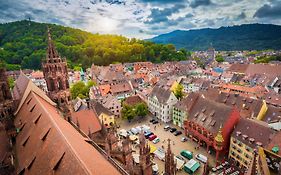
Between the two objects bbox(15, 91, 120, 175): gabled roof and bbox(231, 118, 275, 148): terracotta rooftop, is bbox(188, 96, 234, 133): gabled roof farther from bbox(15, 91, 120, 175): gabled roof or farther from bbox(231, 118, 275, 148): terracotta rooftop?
bbox(15, 91, 120, 175): gabled roof

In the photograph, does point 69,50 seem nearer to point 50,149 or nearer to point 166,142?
point 166,142

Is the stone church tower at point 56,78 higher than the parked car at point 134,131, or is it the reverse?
the stone church tower at point 56,78

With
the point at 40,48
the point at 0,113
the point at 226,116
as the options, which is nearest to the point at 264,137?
the point at 226,116

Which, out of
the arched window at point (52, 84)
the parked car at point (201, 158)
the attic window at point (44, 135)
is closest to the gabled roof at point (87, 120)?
the arched window at point (52, 84)

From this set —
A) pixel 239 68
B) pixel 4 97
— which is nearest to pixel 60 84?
pixel 4 97

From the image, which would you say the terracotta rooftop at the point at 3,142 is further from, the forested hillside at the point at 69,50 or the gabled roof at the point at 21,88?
the forested hillside at the point at 69,50

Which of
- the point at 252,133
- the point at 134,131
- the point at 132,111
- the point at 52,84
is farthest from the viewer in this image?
the point at 132,111

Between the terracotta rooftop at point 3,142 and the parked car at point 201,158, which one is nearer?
the terracotta rooftop at point 3,142
